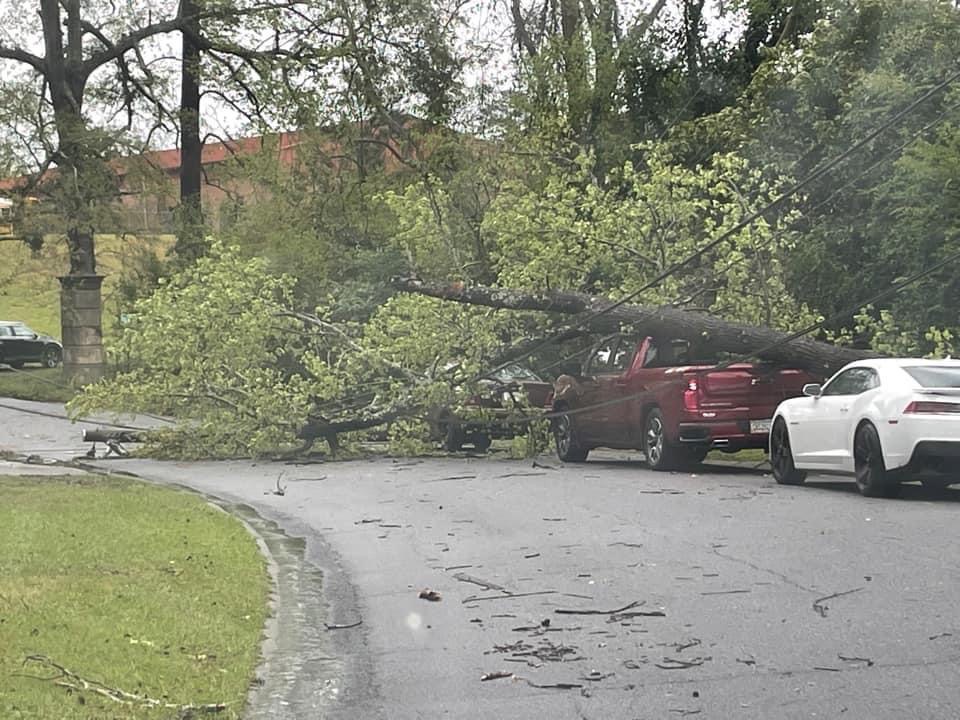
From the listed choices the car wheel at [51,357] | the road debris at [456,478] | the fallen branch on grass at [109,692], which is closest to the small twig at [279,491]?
the road debris at [456,478]

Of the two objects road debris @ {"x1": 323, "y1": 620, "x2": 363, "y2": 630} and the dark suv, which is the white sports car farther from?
the dark suv

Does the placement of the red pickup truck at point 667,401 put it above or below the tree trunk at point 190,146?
below

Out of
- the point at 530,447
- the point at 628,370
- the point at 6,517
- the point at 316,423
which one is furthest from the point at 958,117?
the point at 6,517

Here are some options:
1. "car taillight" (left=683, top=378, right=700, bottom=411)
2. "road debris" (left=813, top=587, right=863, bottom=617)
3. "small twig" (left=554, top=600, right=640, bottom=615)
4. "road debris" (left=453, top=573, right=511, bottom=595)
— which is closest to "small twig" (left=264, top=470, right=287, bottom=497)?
"car taillight" (left=683, top=378, right=700, bottom=411)

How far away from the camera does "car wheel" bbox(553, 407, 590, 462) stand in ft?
68.9

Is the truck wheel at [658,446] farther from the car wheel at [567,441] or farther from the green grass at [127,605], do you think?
the green grass at [127,605]

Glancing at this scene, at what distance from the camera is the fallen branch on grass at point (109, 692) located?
6309mm

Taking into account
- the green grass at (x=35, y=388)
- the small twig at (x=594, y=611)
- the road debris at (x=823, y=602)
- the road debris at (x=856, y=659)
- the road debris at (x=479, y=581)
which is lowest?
the road debris at (x=856, y=659)

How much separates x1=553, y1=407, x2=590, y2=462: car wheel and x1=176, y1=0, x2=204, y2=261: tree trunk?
19829mm

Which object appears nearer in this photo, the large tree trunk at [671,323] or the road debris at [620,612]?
the road debris at [620,612]

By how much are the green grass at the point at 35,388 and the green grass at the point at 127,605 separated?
28.3 meters

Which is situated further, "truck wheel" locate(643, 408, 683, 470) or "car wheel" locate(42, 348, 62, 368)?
"car wheel" locate(42, 348, 62, 368)

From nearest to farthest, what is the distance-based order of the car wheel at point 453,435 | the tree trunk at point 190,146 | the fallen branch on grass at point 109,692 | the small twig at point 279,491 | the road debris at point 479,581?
the fallen branch on grass at point 109,692 < the road debris at point 479,581 < the small twig at point 279,491 < the car wheel at point 453,435 < the tree trunk at point 190,146

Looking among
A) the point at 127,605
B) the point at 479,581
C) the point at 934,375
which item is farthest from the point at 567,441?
the point at 127,605
